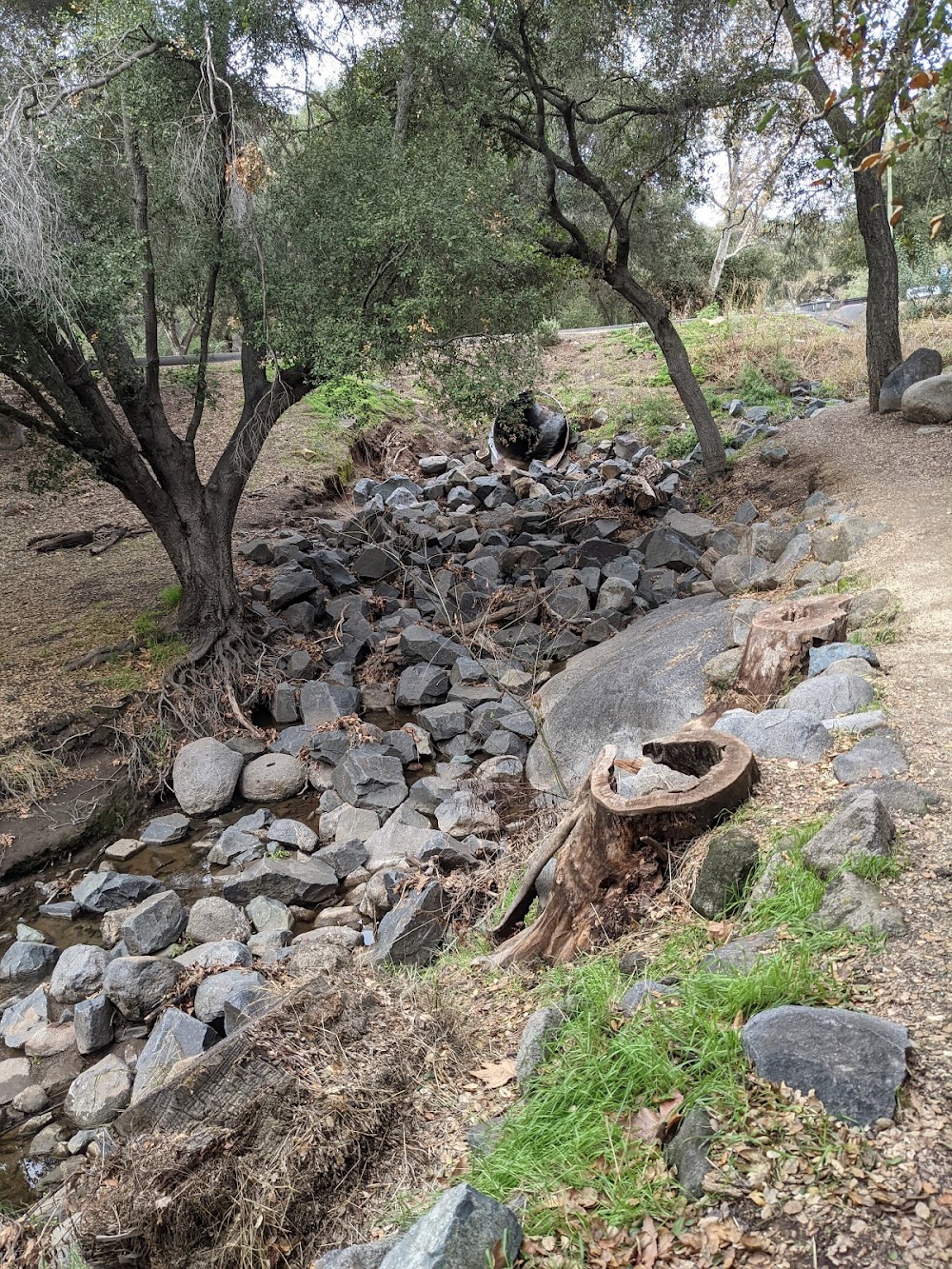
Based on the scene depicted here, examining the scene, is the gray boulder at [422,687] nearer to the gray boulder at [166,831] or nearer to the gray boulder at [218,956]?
the gray boulder at [166,831]

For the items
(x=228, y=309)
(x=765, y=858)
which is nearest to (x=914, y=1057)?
(x=765, y=858)

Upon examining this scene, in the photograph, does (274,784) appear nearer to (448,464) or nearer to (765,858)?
(765,858)

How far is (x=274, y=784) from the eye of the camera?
7.76 m

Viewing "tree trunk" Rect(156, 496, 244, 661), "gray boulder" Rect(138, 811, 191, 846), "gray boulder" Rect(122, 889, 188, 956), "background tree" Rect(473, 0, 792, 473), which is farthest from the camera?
"background tree" Rect(473, 0, 792, 473)

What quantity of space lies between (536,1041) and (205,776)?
528 centimetres

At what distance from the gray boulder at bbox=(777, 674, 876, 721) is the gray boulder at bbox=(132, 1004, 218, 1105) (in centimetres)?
338

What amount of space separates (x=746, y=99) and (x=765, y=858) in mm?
9756

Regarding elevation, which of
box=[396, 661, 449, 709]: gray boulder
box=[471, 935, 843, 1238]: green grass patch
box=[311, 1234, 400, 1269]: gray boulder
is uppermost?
box=[471, 935, 843, 1238]: green grass patch

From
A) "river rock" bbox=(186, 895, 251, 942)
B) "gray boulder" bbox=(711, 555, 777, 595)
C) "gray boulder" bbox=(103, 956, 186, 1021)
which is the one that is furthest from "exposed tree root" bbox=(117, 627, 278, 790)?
"gray boulder" bbox=(711, 555, 777, 595)

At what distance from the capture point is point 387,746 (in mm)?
7914

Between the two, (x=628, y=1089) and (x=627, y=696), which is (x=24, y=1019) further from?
(x=627, y=696)

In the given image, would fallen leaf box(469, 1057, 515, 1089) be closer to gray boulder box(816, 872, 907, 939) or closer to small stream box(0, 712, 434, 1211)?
gray boulder box(816, 872, 907, 939)

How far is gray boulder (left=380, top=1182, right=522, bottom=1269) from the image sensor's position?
2012 mm

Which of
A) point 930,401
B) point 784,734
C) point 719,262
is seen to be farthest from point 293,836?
point 719,262
